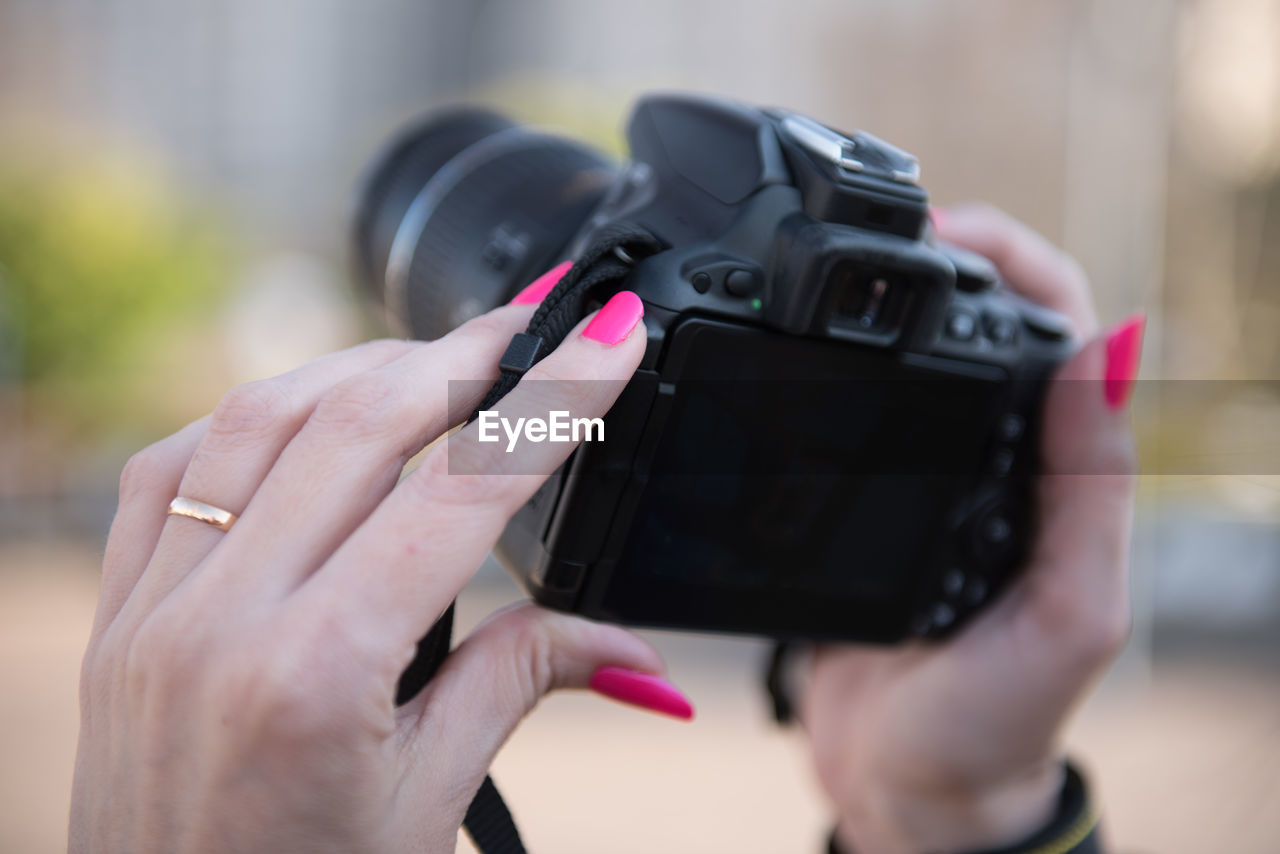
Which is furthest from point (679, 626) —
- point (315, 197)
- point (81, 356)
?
point (315, 197)

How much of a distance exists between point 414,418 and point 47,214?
4131mm

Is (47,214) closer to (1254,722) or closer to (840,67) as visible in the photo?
(1254,722)

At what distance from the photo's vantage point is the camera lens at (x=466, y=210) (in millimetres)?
676

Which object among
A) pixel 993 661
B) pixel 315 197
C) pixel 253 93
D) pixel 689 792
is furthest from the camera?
pixel 253 93

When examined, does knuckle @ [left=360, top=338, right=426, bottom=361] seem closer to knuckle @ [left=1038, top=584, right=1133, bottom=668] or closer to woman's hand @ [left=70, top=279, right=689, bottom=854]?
woman's hand @ [left=70, top=279, right=689, bottom=854]

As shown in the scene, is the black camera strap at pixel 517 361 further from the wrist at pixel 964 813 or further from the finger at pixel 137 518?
the wrist at pixel 964 813

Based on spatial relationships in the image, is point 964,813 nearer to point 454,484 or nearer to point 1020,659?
point 1020,659

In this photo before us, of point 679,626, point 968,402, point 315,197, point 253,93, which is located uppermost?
point 968,402

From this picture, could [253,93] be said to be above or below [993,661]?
below

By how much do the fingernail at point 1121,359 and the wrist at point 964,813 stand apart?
11.4 inches

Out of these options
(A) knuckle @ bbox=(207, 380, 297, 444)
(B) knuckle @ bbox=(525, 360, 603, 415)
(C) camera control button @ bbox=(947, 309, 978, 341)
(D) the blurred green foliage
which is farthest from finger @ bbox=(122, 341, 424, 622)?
(D) the blurred green foliage

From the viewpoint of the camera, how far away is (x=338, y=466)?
0.38 meters

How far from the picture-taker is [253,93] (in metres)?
8.31

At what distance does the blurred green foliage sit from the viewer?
11.9 feet
